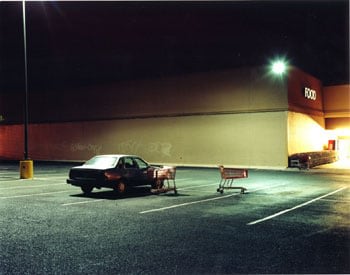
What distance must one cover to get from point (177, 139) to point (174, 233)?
2401 centimetres

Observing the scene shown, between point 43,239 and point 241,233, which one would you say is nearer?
point 43,239

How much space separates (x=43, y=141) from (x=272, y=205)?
107ft

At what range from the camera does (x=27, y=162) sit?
2039cm

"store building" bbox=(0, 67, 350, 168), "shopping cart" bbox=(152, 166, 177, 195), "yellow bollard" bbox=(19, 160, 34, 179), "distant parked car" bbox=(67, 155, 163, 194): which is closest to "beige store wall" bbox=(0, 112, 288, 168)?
"store building" bbox=(0, 67, 350, 168)

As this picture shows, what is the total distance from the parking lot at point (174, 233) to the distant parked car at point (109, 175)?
0.45m

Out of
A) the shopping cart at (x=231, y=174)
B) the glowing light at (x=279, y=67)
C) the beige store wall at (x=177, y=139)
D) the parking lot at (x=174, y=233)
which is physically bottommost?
the parking lot at (x=174, y=233)

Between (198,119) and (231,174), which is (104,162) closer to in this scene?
(231,174)

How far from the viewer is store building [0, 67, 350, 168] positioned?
2844 centimetres

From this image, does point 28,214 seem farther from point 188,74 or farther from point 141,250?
point 188,74

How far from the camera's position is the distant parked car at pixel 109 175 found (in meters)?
13.5

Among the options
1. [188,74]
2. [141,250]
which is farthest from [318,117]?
[141,250]

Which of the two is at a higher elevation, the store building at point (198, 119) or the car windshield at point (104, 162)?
the store building at point (198, 119)

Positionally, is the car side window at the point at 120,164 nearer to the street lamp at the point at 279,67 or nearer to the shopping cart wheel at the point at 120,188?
the shopping cart wheel at the point at 120,188

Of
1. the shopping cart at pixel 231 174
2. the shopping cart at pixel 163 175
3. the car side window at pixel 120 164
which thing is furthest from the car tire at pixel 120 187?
the shopping cart at pixel 231 174
